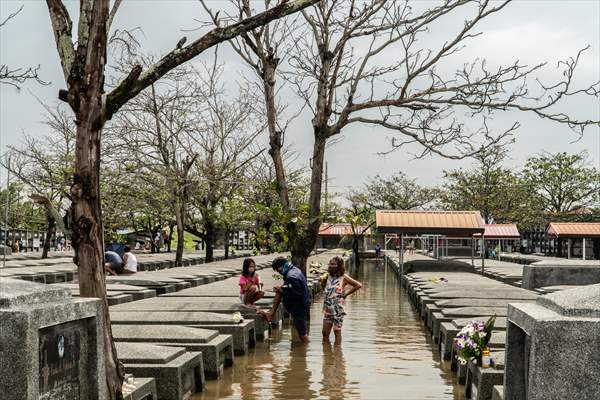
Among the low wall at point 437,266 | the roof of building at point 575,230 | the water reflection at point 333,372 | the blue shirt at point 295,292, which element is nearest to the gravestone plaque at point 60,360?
the water reflection at point 333,372

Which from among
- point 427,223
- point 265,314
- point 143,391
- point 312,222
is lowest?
point 143,391

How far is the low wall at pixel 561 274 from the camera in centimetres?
2275

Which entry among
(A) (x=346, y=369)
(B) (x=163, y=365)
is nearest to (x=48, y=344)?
(B) (x=163, y=365)

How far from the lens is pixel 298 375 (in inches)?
496

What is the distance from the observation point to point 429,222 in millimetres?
36875

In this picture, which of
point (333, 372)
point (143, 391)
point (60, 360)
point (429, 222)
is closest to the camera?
point (60, 360)

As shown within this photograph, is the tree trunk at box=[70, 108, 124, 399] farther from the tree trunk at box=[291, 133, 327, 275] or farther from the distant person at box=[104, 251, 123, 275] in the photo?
the distant person at box=[104, 251, 123, 275]

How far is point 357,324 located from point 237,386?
8657 mm

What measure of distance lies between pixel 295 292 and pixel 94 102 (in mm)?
8029

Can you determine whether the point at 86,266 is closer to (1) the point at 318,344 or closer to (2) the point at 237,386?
(2) the point at 237,386

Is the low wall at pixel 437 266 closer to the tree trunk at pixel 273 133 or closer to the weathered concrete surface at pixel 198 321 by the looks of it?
the tree trunk at pixel 273 133

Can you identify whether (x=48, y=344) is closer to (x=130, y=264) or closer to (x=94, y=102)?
(x=94, y=102)

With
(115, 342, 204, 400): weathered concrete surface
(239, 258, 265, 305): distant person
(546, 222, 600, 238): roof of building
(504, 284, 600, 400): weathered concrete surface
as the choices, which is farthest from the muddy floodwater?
(546, 222, 600, 238): roof of building

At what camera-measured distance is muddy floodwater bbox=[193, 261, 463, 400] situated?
37.0ft
